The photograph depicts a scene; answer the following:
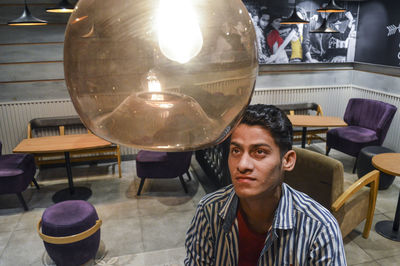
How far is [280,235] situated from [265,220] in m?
0.09

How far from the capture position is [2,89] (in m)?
5.02

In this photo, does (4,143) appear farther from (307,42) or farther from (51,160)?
(307,42)

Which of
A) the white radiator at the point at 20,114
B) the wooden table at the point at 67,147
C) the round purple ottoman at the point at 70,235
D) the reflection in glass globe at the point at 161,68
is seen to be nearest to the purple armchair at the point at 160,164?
the wooden table at the point at 67,147

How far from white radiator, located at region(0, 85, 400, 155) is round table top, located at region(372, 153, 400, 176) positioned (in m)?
1.80

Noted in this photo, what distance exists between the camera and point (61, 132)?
16.9 feet

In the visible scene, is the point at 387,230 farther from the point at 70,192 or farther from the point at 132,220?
the point at 70,192

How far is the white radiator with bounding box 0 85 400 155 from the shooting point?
5113 millimetres

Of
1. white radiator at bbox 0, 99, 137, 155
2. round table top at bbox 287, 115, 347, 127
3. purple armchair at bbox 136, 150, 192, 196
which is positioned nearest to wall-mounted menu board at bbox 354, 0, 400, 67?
round table top at bbox 287, 115, 347, 127

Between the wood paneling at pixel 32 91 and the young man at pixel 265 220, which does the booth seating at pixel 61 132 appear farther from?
the young man at pixel 265 220

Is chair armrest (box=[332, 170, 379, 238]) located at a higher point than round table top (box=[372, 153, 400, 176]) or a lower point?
lower

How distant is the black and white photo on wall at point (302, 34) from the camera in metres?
5.79

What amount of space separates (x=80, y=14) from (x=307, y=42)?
20.7 ft

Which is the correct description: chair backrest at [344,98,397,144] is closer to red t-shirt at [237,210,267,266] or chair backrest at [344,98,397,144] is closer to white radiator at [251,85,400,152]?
white radiator at [251,85,400,152]

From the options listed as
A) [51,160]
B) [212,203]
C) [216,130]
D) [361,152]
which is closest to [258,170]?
[212,203]
